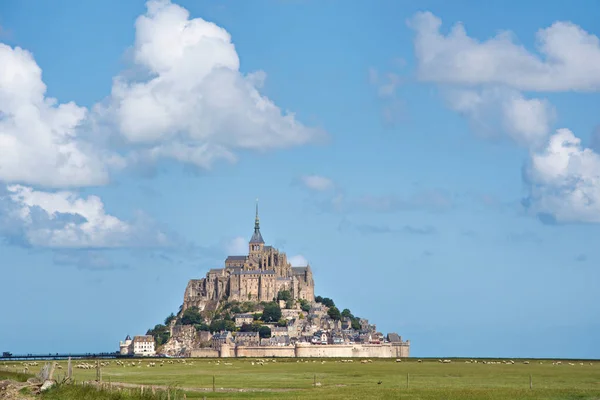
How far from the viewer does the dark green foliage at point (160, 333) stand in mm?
179625

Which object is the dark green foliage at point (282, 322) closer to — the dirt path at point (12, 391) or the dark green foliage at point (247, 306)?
the dark green foliage at point (247, 306)

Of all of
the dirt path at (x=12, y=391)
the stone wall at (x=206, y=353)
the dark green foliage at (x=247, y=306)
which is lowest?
the dirt path at (x=12, y=391)

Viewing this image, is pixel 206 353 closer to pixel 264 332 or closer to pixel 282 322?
A: pixel 264 332

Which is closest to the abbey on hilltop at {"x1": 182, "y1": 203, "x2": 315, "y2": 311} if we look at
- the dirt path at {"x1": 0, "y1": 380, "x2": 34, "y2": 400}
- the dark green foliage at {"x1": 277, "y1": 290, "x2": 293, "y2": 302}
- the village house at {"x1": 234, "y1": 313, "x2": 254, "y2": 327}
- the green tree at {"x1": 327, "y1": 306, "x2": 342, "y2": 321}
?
the dark green foliage at {"x1": 277, "y1": 290, "x2": 293, "y2": 302}

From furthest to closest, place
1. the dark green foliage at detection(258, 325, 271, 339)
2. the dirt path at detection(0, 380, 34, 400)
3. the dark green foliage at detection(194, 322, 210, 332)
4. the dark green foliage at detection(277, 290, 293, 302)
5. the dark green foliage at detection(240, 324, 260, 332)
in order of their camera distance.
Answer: the dark green foliage at detection(277, 290, 293, 302) → the dark green foliage at detection(194, 322, 210, 332) → the dark green foliage at detection(240, 324, 260, 332) → the dark green foliage at detection(258, 325, 271, 339) → the dirt path at detection(0, 380, 34, 400)

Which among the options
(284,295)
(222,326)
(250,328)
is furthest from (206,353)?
(284,295)

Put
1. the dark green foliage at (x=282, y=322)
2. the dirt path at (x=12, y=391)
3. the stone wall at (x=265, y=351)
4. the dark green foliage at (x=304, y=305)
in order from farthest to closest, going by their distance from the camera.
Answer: the dark green foliage at (x=304, y=305), the dark green foliage at (x=282, y=322), the stone wall at (x=265, y=351), the dirt path at (x=12, y=391)

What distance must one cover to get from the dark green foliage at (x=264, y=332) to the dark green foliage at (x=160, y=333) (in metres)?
19.1

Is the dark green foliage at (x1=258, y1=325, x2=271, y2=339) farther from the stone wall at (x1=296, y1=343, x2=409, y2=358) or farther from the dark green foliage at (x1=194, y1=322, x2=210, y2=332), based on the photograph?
the dark green foliage at (x1=194, y1=322, x2=210, y2=332)

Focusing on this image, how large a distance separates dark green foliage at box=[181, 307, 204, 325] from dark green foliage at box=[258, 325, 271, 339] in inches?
661

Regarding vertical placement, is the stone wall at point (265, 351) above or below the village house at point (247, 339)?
below

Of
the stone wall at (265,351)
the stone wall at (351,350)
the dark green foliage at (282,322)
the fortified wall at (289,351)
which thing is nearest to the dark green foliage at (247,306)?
the dark green foliage at (282,322)

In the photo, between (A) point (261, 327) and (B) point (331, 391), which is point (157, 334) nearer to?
(A) point (261, 327)

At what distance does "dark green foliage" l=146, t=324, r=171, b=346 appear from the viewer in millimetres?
179625
